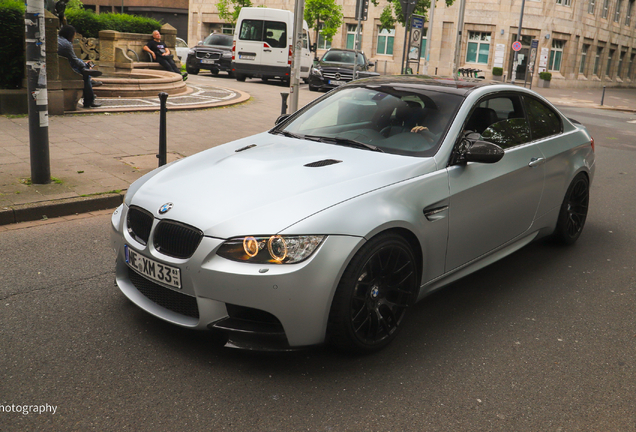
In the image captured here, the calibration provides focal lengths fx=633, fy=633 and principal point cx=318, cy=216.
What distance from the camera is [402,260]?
354 centimetres

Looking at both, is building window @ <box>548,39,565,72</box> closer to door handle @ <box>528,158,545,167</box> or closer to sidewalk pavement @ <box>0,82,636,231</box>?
sidewalk pavement @ <box>0,82,636,231</box>

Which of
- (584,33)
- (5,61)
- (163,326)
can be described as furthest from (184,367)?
(584,33)

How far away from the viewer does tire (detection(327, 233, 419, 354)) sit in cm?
324

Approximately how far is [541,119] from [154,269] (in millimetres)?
3428

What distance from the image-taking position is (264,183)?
358cm

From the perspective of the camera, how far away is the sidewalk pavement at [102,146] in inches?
250

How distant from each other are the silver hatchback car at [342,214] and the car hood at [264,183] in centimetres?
1

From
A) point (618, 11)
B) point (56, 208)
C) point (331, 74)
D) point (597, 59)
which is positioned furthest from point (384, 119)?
point (618, 11)

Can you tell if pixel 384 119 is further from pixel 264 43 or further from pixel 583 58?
pixel 583 58

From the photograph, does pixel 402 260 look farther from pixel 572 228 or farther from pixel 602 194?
pixel 602 194

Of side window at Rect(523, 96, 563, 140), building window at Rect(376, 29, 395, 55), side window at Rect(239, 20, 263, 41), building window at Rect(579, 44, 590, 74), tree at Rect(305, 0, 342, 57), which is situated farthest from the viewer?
building window at Rect(579, 44, 590, 74)

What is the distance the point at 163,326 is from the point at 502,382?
1948mm

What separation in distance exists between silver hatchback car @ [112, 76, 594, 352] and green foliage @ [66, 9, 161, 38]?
47.8ft

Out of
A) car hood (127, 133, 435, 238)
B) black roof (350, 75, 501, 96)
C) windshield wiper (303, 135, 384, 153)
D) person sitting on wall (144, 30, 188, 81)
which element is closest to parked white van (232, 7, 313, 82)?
person sitting on wall (144, 30, 188, 81)
